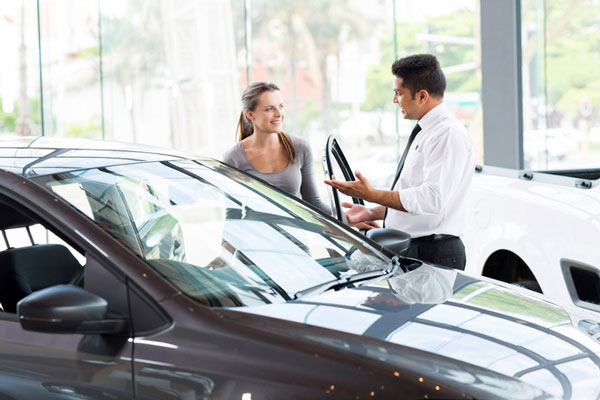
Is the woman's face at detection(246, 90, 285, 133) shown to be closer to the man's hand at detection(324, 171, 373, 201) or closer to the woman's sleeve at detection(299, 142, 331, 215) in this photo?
the woman's sleeve at detection(299, 142, 331, 215)

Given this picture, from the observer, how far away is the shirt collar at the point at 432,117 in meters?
3.93

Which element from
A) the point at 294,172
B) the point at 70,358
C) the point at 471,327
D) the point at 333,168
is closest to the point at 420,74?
the point at 333,168

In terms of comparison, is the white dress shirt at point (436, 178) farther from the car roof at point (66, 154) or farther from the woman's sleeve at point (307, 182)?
the car roof at point (66, 154)

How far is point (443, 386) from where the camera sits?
1.99 m

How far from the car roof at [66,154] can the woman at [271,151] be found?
3.81 feet

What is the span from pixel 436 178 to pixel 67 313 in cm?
218

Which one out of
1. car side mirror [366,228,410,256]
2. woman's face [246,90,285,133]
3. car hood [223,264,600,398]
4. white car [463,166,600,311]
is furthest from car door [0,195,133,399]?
white car [463,166,600,311]

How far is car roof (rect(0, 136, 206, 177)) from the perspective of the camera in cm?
265

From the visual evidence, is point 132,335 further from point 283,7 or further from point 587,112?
point 587,112

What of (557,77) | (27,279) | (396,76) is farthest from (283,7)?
(27,279)

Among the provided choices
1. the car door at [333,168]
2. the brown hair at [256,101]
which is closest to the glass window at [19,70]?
the brown hair at [256,101]

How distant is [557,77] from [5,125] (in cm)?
719

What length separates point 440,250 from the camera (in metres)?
3.96

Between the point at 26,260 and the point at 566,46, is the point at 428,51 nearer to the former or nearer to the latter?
the point at 566,46
